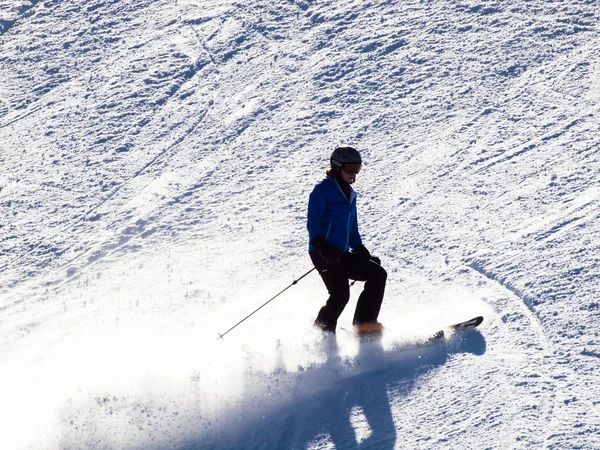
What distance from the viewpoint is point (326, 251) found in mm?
6598

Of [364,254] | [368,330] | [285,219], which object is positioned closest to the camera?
[368,330]

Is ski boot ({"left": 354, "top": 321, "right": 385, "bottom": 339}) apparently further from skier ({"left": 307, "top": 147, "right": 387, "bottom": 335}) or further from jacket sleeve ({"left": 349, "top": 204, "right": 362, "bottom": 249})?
jacket sleeve ({"left": 349, "top": 204, "right": 362, "bottom": 249})

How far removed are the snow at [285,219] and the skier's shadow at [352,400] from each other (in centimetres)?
2

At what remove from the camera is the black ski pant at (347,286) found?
6836mm

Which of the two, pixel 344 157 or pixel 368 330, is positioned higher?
pixel 344 157

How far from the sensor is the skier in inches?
265

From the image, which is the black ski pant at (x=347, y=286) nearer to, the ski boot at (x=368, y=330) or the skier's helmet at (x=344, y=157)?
the ski boot at (x=368, y=330)

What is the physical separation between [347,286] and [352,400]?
37.1 inches

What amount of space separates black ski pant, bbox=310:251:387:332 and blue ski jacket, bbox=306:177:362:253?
0.14 metres

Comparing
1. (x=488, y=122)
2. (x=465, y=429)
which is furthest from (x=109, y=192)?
(x=465, y=429)

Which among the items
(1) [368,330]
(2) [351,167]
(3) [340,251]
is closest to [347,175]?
(2) [351,167]

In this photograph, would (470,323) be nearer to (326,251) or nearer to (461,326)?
(461,326)

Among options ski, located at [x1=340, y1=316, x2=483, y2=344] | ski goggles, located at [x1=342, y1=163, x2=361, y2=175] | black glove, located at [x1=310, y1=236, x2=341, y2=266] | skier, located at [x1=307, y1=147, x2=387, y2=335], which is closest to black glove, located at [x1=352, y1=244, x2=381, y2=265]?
skier, located at [x1=307, y1=147, x2=387, y2=335]

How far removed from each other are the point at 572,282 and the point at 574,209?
1543 mm
